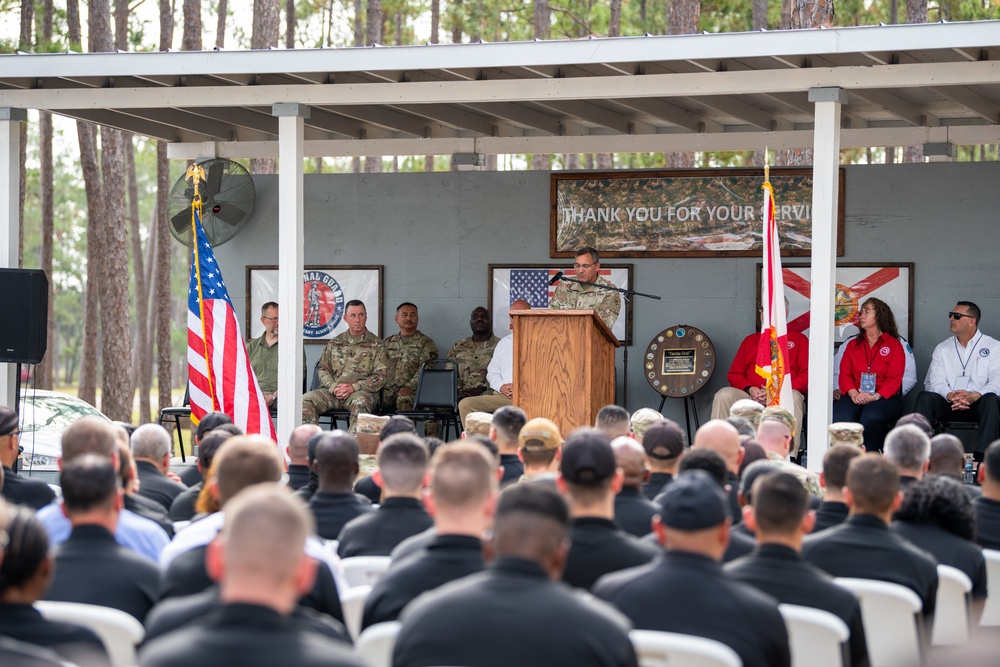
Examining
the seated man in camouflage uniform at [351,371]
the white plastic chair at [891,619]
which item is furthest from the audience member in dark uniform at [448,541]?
the seated man in camouflage uniform at [351,371]

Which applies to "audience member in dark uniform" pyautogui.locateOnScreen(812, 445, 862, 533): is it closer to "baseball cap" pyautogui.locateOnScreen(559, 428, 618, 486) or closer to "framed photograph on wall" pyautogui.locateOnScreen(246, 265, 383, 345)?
"baseball cap" pyautogui.locateOnScreen(559, 428, 618, 486)

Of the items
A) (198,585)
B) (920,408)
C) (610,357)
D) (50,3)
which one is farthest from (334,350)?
(50,3)

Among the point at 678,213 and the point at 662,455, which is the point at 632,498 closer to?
the point at 662,455

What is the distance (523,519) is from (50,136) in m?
21.6

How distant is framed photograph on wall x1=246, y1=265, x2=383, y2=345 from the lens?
41.6 feet

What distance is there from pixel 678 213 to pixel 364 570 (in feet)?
26.3

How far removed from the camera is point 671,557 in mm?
3424

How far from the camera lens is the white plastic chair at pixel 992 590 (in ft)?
15.5

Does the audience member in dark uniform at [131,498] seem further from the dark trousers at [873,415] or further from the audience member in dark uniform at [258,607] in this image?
the dark trousers at [873,415]

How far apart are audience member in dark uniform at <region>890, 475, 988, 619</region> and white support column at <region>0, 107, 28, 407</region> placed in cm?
706

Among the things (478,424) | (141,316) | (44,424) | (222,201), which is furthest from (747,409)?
(141,316)

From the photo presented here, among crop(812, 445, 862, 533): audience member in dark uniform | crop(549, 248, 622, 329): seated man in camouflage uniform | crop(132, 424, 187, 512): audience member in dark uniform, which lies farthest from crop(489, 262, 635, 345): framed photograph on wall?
crop(812, 445, 862, 533): audience member in dark uniform

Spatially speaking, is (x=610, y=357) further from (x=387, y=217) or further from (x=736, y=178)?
(x=387, y=217)

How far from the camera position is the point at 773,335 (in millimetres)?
9023
